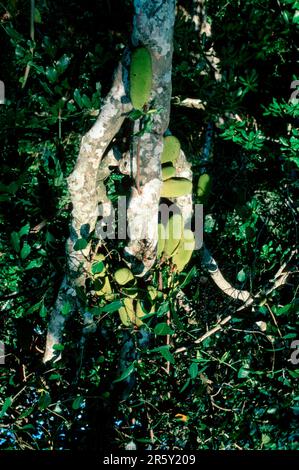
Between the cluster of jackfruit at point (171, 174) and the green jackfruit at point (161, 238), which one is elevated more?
the cluster of jackfruit at point (171, 174)

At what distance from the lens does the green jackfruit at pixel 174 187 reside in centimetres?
158

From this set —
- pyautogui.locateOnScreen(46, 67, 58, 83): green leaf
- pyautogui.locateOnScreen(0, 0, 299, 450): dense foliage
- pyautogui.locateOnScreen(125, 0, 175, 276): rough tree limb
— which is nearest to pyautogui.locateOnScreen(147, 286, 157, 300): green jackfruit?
pyautogui.locateOnScreen(0, 0, 299, 450): dense foliage

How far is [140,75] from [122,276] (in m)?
0.67

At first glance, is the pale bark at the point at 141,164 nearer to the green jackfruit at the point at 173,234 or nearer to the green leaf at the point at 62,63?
the green jackfruit at the point at 173,234

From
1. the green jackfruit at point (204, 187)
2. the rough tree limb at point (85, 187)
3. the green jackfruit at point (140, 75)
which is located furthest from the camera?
the green jackfruit at point (204, 187)

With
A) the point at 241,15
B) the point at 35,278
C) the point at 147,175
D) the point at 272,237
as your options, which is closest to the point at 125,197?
the point at 147,175

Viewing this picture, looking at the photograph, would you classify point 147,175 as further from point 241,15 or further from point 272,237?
point 241,15

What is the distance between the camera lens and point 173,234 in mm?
1595

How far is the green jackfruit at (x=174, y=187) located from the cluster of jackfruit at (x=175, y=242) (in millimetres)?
101

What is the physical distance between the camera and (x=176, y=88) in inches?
81.7

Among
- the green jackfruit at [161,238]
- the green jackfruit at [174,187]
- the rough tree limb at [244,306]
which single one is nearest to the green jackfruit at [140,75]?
the green jackfruit at [174,187]

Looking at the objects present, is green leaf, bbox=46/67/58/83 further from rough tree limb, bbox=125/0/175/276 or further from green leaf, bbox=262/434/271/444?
green leaf, bbox=262/434/271/444

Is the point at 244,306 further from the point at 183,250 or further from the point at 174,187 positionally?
the point at 174,187
